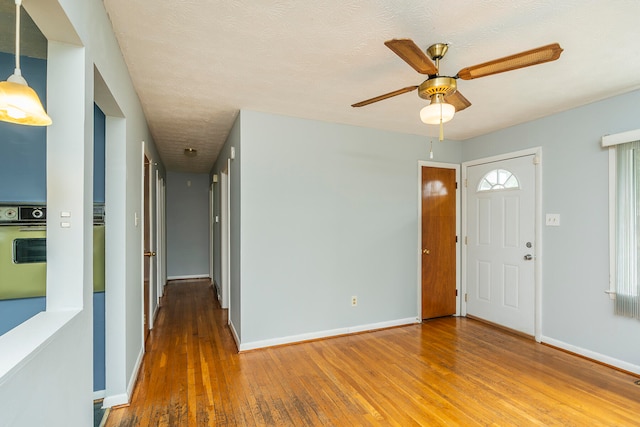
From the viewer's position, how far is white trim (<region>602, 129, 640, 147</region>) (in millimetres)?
2570

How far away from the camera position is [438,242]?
414 centimetres

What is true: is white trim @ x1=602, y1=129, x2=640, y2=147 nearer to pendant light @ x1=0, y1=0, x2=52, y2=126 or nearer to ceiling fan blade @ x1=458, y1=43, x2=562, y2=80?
ceiling fan blade @ x1=458, y1=43, x2=562, y2=80

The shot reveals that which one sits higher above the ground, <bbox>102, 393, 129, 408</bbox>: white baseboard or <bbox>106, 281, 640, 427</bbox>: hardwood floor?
<bbox>102, 393, 129, 408</bbox>: white baseboard

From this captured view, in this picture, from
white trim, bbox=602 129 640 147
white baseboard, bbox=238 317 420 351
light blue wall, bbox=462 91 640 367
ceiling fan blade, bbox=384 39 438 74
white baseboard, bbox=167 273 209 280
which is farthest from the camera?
white baseboard, bbox=167 273 209 280

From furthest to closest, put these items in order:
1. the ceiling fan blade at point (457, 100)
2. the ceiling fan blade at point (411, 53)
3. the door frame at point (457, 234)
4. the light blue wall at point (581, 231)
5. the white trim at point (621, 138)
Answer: the door frame at point (457, 234) < the light blue wall at point (581, 231) < the white trim at point (621, 138) < the ceiling fan blade at point (457, 100) < the ceiling fan blade at point (411, 53)

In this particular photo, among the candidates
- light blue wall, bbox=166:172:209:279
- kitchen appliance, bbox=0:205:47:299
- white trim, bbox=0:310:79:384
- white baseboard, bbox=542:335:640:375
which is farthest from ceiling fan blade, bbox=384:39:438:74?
light blue wall, bbox=166:172:209:279

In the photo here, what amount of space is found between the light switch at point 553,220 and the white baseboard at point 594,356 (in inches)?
47.4

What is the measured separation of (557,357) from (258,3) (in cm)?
386

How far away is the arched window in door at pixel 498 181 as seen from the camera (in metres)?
3.65

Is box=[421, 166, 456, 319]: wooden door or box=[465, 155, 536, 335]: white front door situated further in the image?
box=[421, 166, 456, 319]: wooden door

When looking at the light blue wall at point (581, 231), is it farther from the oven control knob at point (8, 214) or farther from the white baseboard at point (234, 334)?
the oven control knob at point (8, 214)

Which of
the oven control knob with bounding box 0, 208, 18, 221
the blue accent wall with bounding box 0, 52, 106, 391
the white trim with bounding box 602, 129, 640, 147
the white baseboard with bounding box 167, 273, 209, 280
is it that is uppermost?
the white trim with bounding box 602, 129, 640, 147

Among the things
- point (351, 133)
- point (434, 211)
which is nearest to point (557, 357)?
point (434, 211)

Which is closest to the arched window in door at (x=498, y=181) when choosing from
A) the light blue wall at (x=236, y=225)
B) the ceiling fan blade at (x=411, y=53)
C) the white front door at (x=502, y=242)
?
the white front door at (x=502, y=242)
